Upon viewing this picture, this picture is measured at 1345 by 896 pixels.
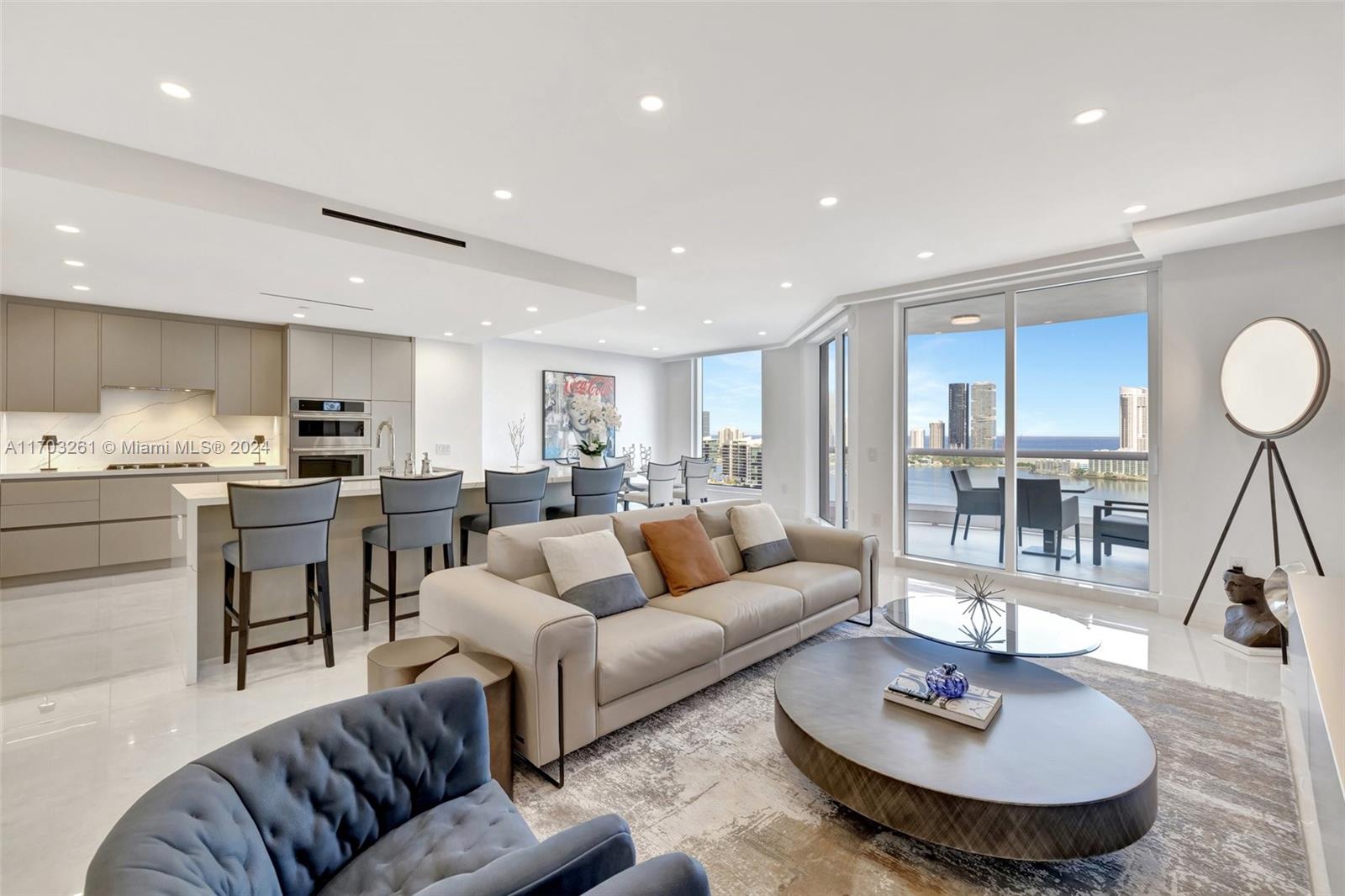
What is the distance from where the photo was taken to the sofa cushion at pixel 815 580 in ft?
10.7

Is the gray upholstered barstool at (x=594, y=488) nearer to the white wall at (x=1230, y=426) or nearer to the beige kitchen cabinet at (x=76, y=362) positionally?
the white wall at (x=1230, y=426)

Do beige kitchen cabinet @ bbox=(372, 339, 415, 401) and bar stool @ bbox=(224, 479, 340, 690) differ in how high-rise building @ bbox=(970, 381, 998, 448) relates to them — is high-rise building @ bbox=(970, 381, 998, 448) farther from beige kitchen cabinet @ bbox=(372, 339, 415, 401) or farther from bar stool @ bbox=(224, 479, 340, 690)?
beige kitchen cabinet @ bbox=(372, 339, 415, 401)

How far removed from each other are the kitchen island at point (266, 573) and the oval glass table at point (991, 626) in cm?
295

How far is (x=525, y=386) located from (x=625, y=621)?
593 cm

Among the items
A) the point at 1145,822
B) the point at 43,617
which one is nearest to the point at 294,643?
the point at 43,617

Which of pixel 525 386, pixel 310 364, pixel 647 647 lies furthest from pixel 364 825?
pixel 525 386

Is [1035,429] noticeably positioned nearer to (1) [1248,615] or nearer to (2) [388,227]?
(1) [1248,615]

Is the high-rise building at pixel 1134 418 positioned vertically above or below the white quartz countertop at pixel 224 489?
above

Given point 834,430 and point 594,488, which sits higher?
point 834,430

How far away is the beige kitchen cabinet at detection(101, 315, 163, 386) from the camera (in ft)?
16.8

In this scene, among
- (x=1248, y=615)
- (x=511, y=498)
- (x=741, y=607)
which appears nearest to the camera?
(x=741, y=607)

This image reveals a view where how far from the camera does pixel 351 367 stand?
6145mm

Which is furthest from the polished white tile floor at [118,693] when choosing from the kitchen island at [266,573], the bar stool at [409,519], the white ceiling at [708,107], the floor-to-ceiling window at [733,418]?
the floor-to-ceiling window at [733,418]

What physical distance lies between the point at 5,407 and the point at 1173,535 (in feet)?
29.9
